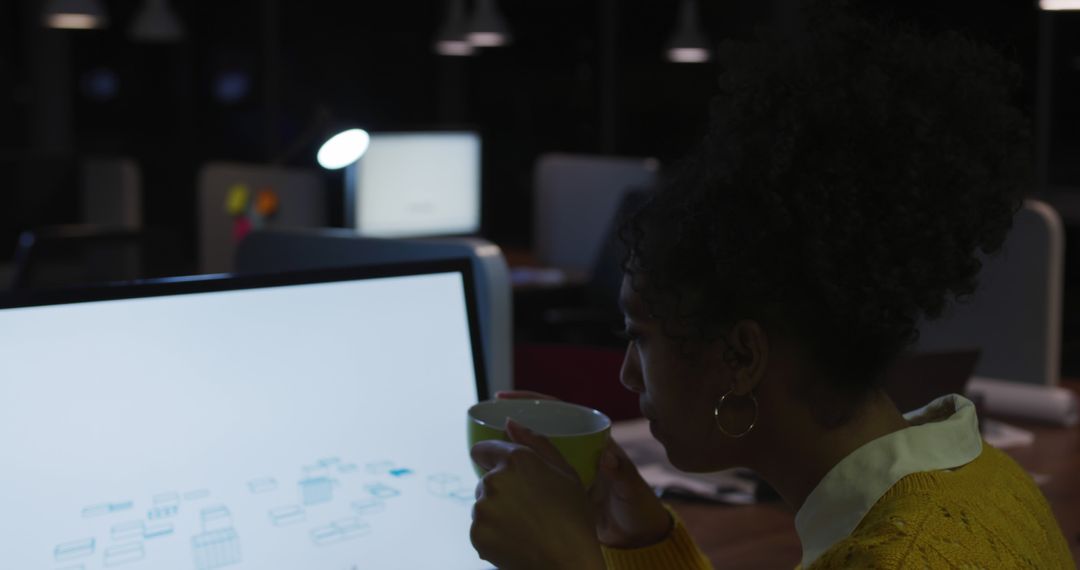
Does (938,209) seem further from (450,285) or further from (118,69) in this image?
(118,69)

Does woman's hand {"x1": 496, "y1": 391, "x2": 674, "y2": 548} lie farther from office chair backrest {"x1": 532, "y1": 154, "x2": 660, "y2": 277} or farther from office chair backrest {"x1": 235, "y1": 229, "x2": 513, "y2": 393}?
office chair backrest {"x1": 532, "y1": 154, "x2": 660, "y2": 277}

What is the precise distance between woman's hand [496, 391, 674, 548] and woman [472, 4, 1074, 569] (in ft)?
0.68

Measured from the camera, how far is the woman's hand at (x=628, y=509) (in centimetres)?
113

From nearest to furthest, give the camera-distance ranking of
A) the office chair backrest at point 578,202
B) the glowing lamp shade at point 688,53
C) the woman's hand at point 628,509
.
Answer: the woman's hand at point 628,509 < the office chair backrest at point 578,202 < the glowing lamp shade at point 688,53

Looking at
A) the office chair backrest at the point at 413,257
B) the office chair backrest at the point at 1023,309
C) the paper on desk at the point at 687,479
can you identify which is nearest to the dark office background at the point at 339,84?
the office chair backrest at the point at 1023,309

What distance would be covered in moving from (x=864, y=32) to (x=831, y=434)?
0.31 metres

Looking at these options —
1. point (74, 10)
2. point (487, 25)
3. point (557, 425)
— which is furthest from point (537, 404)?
point (74, 10)

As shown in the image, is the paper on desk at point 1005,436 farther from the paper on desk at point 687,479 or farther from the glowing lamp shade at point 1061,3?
the glowing lamp shade at point 1061,3

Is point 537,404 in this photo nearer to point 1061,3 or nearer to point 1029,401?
point 1029,401

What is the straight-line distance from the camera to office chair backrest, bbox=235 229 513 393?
1.31m

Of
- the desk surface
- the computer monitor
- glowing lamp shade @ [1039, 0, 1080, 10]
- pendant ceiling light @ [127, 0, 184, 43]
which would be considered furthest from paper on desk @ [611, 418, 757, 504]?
pendant ceiling light @ [127, 0, 184, 43]

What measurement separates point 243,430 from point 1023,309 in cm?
161

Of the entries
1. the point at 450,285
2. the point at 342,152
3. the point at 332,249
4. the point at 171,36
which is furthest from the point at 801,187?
the point at 171,36

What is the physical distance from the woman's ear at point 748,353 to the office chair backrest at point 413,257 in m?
0.38
